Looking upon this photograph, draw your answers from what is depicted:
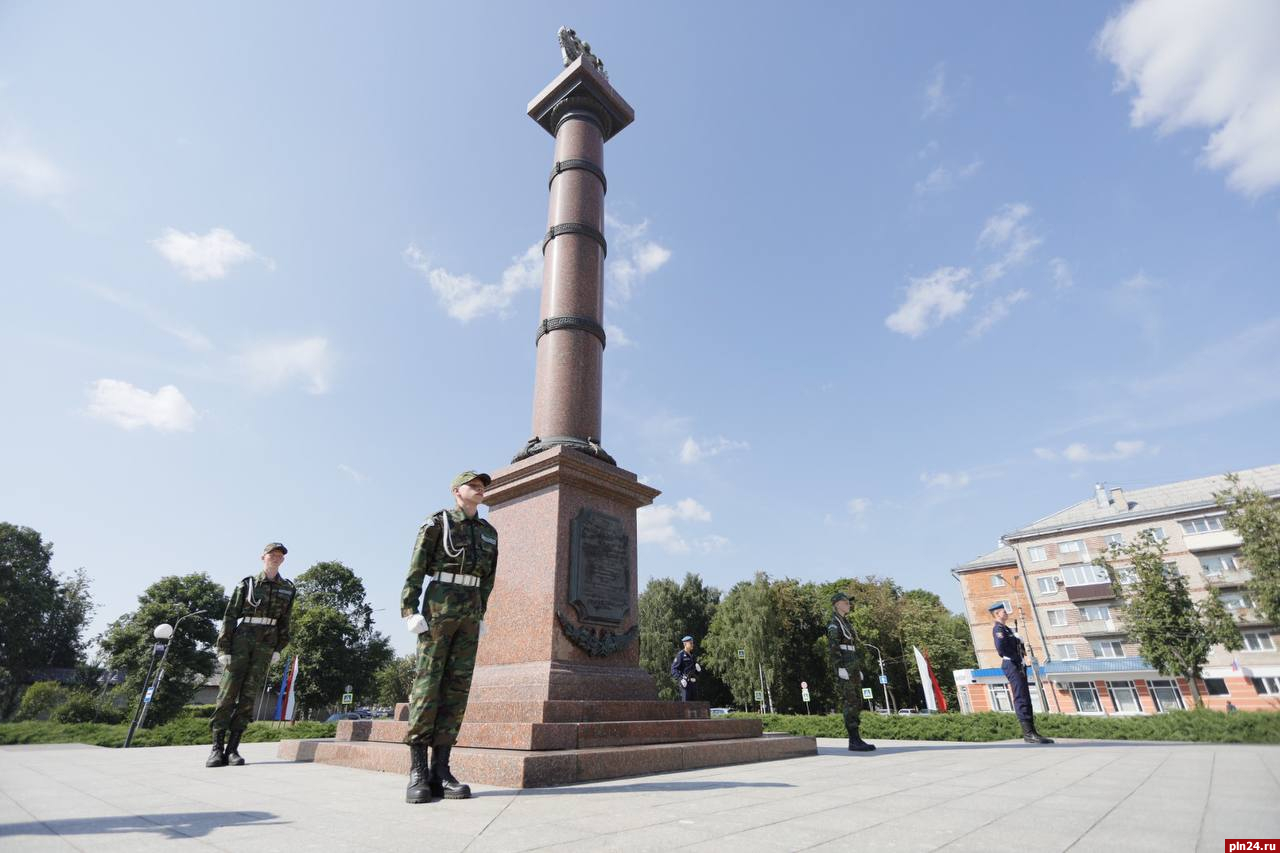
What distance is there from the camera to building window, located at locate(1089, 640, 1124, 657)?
38.0 meters

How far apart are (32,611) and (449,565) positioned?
54433 millimetres

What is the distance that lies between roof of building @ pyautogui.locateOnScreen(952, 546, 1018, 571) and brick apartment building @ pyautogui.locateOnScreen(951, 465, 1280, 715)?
0.08 meters

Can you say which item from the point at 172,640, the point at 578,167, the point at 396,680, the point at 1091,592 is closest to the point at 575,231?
the point at 578,167

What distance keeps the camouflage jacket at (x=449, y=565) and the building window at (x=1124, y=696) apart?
4788cm

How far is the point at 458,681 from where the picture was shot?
436cm

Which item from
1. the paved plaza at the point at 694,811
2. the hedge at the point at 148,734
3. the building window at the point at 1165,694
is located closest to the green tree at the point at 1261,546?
the building window at the point at 1165,694

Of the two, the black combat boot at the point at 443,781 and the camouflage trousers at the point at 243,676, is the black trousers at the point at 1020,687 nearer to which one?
the black combat boot at the point at 443,781

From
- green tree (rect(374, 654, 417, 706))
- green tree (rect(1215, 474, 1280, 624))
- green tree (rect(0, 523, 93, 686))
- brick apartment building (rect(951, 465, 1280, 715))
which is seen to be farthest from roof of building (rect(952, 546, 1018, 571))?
green tree (rect(0, 523, 93, 686))

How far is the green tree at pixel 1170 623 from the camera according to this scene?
23188 millimetres

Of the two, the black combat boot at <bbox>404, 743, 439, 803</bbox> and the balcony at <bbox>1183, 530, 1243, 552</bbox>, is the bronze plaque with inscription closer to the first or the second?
the black combat boot at <bbox>404, 743, 439, 803</bbox>

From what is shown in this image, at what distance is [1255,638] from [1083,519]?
10255 mm

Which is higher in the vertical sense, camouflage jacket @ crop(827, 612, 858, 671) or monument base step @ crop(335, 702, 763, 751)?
camouflage jacket @ crop(827, 612, 858, 671)

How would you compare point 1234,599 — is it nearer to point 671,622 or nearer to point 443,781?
point 671,622

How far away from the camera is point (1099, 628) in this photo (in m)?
39.0
